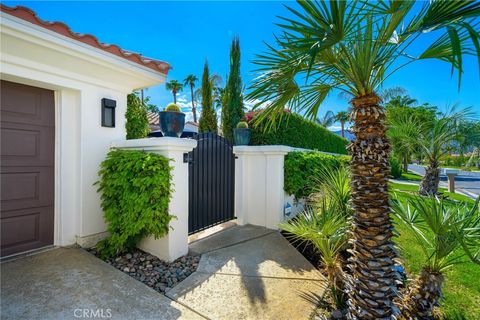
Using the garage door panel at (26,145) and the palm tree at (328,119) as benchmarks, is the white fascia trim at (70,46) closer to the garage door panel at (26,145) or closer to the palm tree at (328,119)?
the garage door panel at (26,145)

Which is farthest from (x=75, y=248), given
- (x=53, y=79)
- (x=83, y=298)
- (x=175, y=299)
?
(x=53, y=79)

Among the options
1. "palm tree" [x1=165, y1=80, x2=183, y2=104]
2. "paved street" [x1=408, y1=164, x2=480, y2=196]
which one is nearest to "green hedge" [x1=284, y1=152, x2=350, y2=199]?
"paved street" [x1=408, y1=164, x2=480, y2=196]

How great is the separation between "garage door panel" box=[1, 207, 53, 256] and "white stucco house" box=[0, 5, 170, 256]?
12 millimetres

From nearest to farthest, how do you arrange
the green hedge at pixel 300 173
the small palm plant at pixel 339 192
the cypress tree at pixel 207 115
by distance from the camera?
the small palm plant at pixel 339 192
the green hedge at pixel 300 173
the cypress tree at pixel 207 115

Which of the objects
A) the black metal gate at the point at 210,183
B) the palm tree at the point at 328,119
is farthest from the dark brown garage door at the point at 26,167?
the palm tree at the point at 328,119

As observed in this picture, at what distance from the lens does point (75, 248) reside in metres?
4.45

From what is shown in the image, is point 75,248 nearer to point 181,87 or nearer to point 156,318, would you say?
point 156,318

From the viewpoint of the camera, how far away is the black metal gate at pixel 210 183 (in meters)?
5.61

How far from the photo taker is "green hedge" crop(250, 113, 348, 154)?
871 cm

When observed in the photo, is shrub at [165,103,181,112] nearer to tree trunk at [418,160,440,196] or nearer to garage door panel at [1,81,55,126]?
garage door panel at [1,81,55,126]

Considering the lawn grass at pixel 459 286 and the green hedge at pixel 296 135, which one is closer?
the lawn grass at pixel 459 286

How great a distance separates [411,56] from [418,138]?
398 inches

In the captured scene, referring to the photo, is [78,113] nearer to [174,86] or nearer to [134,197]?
[134,197]

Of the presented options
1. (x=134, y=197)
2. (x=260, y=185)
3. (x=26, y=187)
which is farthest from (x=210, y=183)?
(x=26, y=187)
